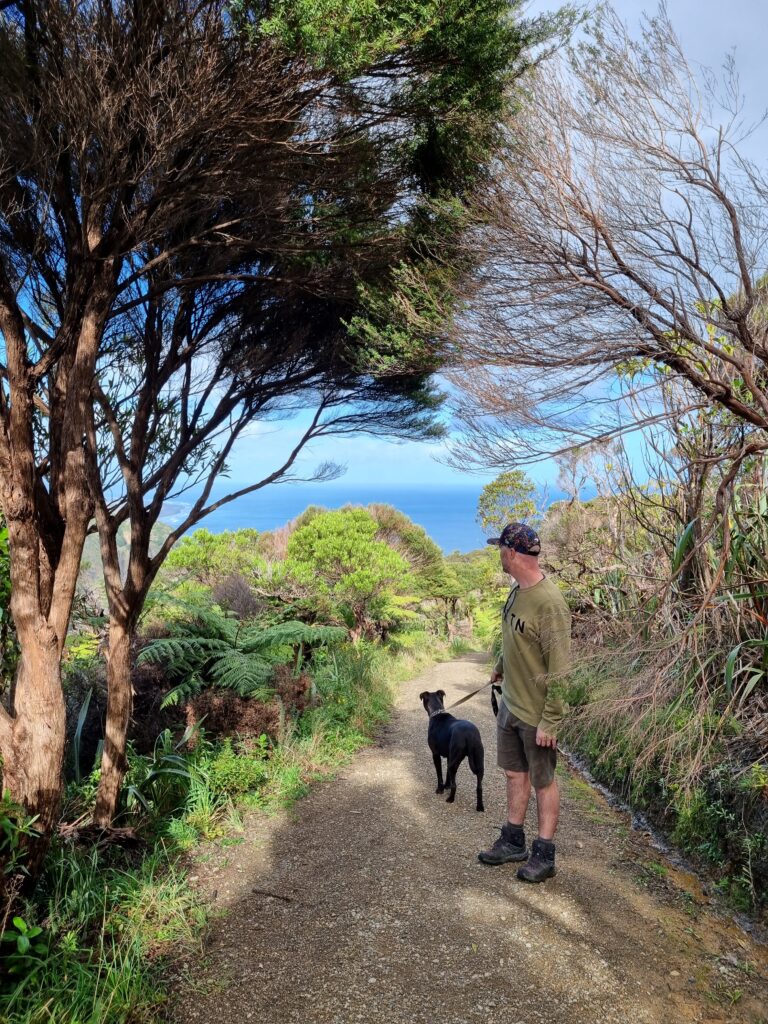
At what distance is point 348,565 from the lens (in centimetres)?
1283

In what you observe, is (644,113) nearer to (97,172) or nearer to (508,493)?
(97,172)

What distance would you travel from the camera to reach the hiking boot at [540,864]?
3865 millimetres

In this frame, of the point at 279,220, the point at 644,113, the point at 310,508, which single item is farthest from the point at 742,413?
the point at 310,508

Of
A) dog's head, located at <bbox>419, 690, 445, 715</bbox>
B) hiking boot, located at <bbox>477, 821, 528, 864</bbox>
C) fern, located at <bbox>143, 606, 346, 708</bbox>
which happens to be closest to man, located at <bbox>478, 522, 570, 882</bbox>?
hiking boot, located at <bbox>477, 821, 528, 864</bbox>

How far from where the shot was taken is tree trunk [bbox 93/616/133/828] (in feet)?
13.5

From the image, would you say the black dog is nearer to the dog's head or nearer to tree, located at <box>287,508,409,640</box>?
the dog's head

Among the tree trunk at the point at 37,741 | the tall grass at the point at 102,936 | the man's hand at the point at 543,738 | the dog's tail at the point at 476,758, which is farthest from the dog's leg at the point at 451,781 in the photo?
the tree trunk at the point at 37,741

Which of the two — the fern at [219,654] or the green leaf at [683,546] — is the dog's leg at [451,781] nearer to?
the fern at [219,654]

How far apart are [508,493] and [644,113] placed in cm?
1088

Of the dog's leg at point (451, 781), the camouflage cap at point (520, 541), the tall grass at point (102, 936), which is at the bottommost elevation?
the tall grass at point (102, 936)

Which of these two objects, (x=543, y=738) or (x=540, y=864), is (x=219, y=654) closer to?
(x=540, y=864)

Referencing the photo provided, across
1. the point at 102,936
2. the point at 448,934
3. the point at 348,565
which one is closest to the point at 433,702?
the point at 448,934

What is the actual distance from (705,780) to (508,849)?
1380mm

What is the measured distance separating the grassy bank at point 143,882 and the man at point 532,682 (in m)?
1.90
